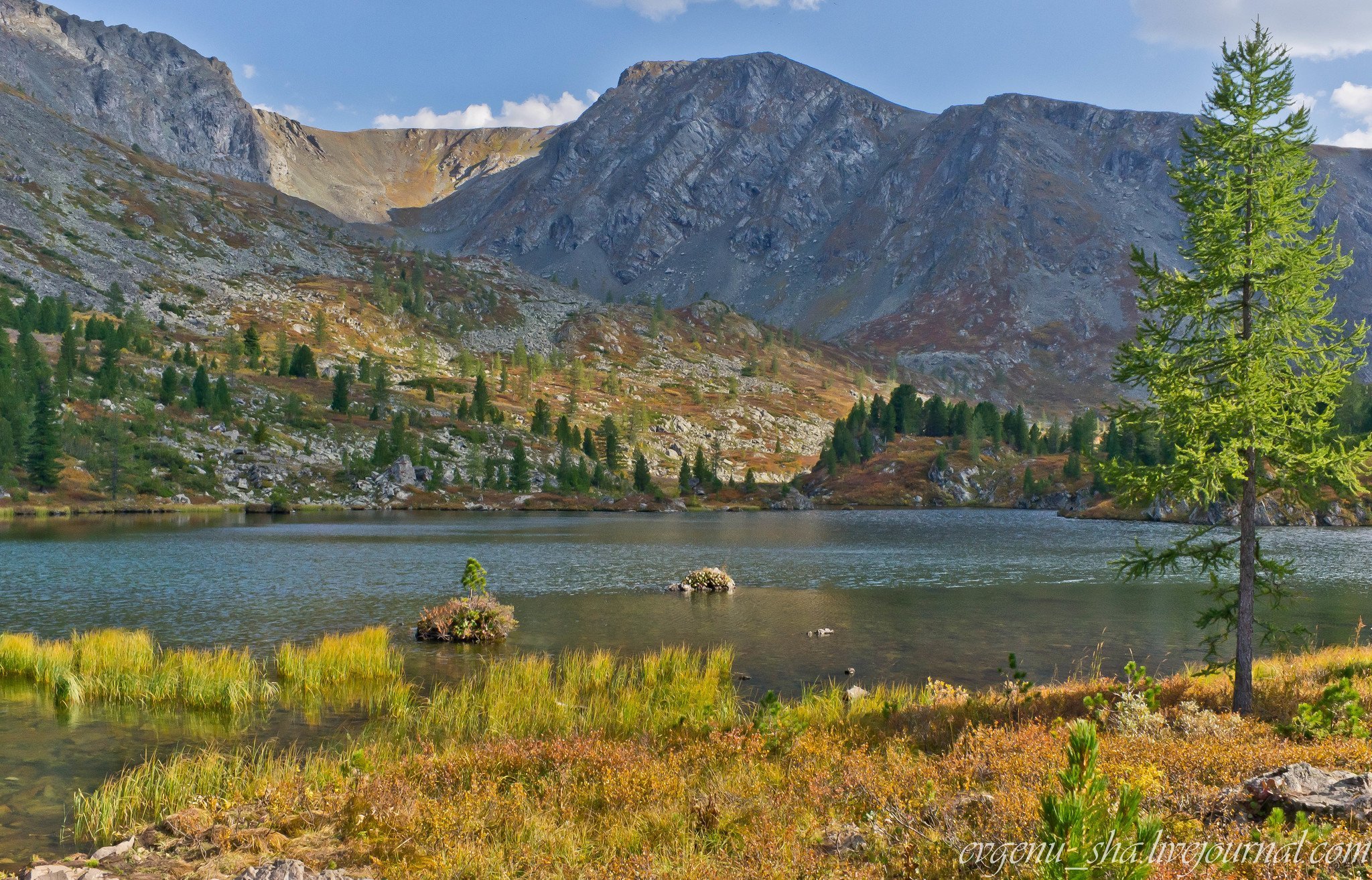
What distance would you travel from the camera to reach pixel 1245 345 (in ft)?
54.9

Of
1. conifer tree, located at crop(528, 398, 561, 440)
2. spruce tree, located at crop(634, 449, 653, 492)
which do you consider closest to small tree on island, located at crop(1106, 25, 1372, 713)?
spruce tree, located at crop(634, 449, 653, 492)

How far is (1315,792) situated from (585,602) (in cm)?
3866

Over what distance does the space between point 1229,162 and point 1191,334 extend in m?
4.18

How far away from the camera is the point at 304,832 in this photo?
11656 millimetres

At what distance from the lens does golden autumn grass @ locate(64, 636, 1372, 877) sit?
9.82 meters

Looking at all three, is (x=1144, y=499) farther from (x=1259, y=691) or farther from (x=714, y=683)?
(x=714, y=683)

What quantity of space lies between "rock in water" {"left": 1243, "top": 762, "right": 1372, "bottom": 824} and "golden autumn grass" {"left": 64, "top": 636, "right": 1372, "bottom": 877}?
0.43m

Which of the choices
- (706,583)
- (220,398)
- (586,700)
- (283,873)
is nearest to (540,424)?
(220,398)

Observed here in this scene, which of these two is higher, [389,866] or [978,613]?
[389,866]

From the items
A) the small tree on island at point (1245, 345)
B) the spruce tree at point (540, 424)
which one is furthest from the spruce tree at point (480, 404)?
the small tree on island at point (1245, 345)

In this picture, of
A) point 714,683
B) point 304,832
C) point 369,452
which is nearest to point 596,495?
point 369,452

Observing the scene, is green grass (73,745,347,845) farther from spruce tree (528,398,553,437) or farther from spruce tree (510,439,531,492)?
spruce tree (528,398,553,437)

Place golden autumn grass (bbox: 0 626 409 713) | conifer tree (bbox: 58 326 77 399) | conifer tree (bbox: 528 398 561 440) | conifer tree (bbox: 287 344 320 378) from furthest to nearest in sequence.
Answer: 1. conifer tree (bbox: 528 398 561 440)
2. conifer tree (bbox: 287 344 320 378)
3. conifer tree (bbox: 58 326 77 399)
4. golden autumn grass (bbox: 0 626 409 713)

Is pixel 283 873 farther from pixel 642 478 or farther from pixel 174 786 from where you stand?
pixel 642 478
